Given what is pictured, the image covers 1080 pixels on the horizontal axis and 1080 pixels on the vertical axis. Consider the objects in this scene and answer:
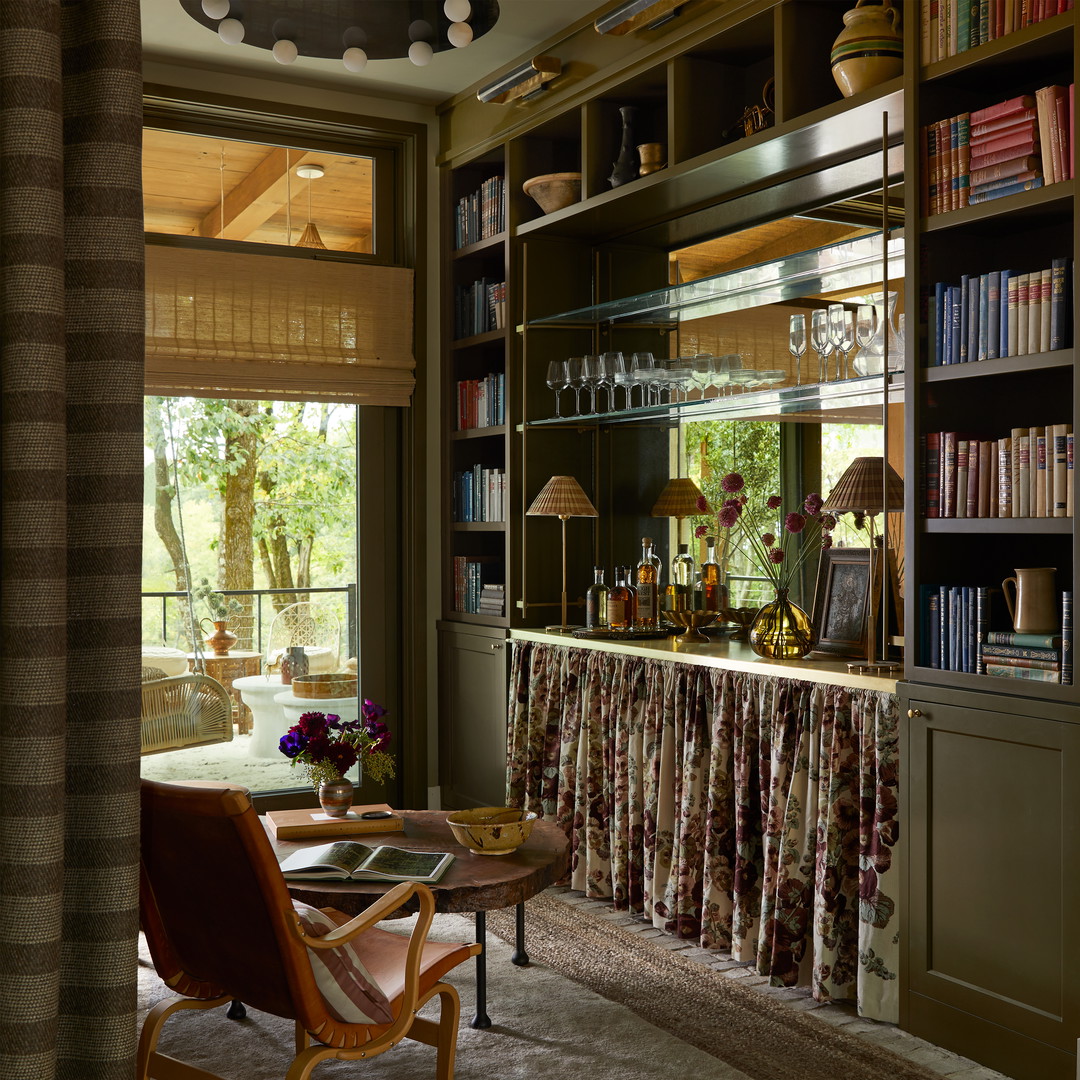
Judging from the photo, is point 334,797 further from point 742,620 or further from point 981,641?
point 981,641

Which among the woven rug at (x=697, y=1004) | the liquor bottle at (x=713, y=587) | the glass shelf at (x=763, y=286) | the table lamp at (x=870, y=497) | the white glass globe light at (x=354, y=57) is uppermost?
the white glass globe light at (x=354, y=57)

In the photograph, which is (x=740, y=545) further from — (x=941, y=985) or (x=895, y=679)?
(x=941, y=985)

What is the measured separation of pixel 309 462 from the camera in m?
5.05

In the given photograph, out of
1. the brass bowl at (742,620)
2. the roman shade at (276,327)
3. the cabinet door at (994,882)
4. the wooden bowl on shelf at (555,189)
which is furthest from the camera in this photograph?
the roman shade at (276,327)

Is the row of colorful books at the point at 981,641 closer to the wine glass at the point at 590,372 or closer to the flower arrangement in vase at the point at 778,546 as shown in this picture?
the flower arrangement in vase at the point at 778,546

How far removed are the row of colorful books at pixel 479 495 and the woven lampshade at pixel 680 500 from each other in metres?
→ 0.68

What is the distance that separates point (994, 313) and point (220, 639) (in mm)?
3379

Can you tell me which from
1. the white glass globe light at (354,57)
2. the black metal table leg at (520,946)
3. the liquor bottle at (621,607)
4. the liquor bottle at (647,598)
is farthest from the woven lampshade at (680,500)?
the white glass globe light at (354,57)

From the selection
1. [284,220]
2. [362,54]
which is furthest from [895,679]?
[284,220]

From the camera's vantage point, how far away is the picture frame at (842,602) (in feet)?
11.1

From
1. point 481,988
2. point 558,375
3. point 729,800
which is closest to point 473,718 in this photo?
point 558,375

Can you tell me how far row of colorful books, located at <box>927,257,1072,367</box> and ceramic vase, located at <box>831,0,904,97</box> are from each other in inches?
24.5

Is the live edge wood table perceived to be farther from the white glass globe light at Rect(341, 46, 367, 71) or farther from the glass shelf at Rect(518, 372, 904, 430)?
the white glass globe light at Rect(341, 46, 367, 71)

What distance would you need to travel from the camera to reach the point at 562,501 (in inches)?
168
